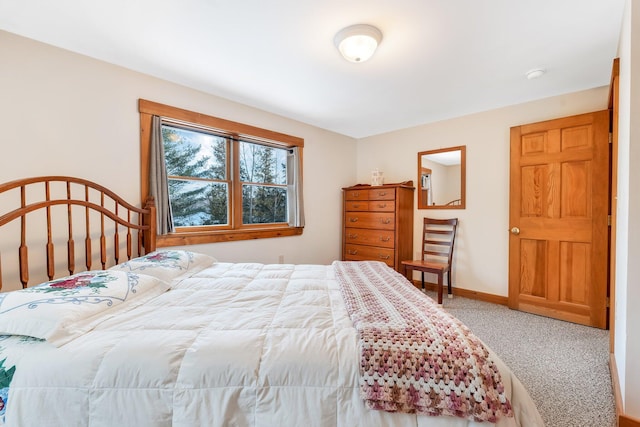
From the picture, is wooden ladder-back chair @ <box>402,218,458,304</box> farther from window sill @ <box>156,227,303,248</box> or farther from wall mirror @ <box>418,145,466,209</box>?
window sill @ <box>156,227,303,248</box>

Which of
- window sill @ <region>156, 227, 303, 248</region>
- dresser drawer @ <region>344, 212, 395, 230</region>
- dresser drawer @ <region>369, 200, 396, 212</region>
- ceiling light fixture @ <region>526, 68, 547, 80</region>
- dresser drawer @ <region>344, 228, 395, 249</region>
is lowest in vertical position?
dresser drawer @ <region>344, 228, 395, 249</region>

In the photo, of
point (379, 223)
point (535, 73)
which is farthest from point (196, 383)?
point (535, 73)

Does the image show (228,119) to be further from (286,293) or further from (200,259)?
(286,293)

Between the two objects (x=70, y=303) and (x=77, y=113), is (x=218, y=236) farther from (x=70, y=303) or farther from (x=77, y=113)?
(x=70, y=303)

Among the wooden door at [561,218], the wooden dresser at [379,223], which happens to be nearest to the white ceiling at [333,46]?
the wooden door at [561,218]

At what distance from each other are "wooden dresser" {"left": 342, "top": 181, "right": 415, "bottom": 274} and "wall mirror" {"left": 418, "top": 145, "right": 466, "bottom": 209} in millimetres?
205

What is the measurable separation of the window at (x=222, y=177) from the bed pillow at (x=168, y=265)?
0.60m

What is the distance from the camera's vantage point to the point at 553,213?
2.77 meters

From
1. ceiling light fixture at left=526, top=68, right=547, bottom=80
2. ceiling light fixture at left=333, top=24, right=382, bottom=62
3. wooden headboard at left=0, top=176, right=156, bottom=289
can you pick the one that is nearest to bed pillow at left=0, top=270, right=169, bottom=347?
wooden headboard at left=0, top=176, right=156, bottom=289

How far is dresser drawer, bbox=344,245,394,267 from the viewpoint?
3617 mm

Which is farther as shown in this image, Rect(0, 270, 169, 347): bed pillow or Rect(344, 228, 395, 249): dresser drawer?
Rect(344, 228, 395, 249): dresser drawer

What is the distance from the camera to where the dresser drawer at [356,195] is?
3957mm

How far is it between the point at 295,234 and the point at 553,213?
9.65 feet

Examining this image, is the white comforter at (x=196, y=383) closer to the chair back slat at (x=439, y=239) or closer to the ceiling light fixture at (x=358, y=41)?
the ceiling light fixture at (x=358, y=41)
